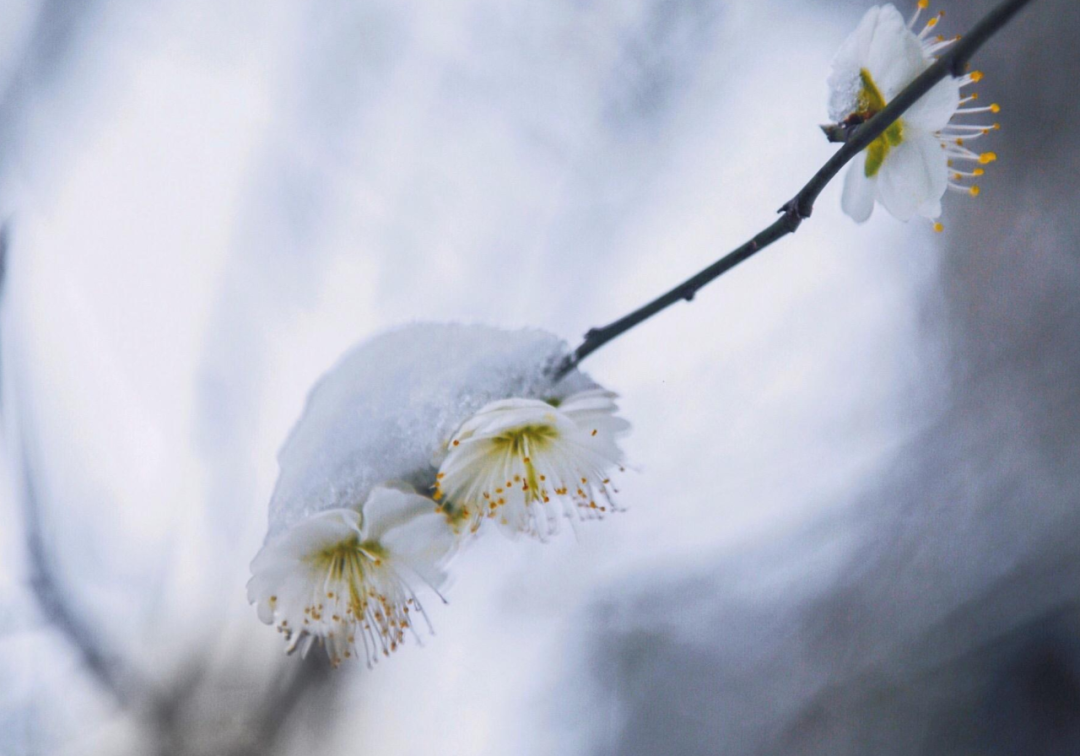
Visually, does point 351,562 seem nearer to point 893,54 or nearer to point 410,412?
point 410,412

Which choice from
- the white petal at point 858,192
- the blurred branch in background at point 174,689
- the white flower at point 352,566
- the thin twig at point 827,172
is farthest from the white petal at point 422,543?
the blurred branch in background at point 174,689

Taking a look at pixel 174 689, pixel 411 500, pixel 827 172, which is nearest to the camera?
pixel 827 172

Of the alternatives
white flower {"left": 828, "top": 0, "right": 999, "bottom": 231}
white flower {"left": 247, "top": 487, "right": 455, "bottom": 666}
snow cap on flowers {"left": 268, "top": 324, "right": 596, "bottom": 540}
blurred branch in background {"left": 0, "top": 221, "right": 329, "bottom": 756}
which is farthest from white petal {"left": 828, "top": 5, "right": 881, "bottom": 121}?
blurred branch in background {"left": 0, "top": 221, "right": 329, "bottom": 756}

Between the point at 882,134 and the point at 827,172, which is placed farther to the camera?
the point at 882,134

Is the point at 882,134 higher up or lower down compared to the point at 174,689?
lower down

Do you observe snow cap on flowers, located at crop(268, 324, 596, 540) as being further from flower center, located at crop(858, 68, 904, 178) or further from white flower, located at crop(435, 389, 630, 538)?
flower center, located at crop(858, 68, 904, 178)

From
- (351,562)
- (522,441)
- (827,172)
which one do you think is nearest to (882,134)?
(827,172)
